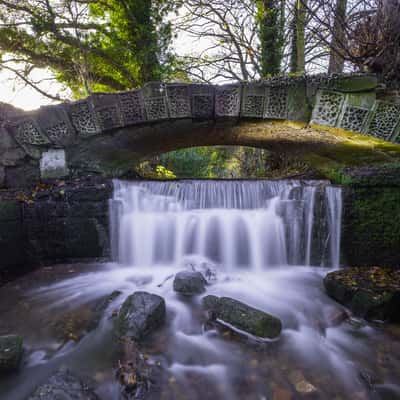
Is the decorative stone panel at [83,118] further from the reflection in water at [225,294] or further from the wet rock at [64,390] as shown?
the wet rock at [64,390]

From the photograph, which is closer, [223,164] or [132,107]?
[132,107]

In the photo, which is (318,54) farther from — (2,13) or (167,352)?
(167,352)

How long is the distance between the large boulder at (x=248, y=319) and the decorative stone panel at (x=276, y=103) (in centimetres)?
288

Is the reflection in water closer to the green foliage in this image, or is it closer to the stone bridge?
the stone bridge

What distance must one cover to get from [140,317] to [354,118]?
12.4 feet

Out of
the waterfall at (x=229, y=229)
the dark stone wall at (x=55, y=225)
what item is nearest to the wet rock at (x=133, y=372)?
the waterfall at (x=229, y=229)

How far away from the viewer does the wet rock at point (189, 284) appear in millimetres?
2986

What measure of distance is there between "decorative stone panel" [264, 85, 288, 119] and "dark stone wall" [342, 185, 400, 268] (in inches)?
58.0

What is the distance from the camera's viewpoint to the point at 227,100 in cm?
404

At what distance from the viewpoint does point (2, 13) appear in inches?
271

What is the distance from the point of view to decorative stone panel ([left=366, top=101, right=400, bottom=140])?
357 centimetres

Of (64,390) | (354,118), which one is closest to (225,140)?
(354,118)

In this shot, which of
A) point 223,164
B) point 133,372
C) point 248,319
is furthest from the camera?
point 223,164

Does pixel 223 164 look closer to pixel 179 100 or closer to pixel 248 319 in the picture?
pixel 179 100
